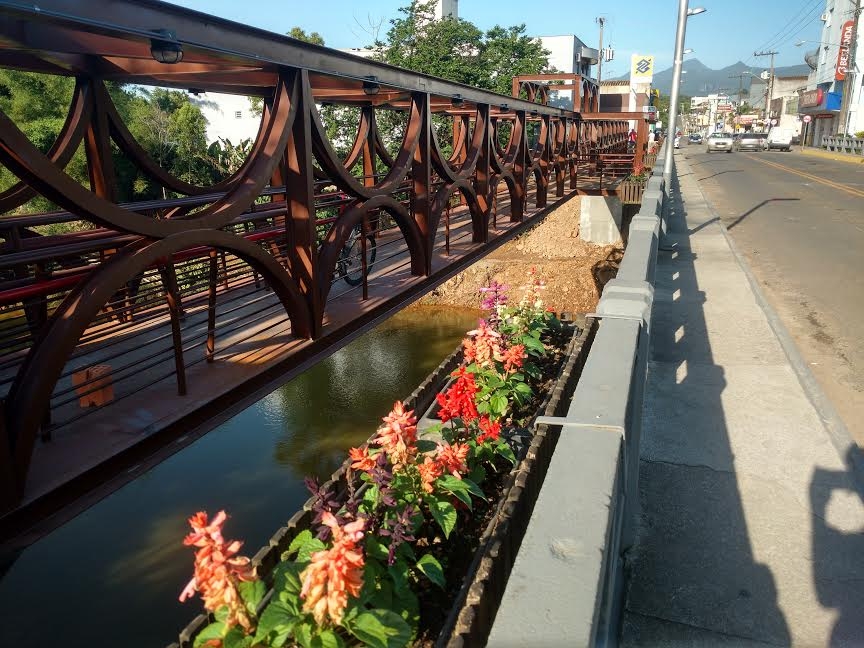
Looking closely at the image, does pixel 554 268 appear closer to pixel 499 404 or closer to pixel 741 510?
pixel 499 404

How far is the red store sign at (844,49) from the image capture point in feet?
162

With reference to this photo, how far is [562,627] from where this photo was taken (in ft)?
4.08

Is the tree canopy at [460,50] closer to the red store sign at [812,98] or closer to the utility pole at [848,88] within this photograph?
the utility pole at [848,88]

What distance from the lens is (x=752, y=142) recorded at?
5262cm

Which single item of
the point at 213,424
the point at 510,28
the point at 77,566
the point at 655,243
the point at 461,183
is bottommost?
the point at 77,566

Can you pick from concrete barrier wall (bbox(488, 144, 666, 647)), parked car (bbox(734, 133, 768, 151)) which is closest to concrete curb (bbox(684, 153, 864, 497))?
concrete barrier wall (bbox(488, 144, 666, 647))

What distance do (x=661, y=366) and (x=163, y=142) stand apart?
27.8 meters

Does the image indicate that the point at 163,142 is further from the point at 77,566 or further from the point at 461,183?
the point at 461,183

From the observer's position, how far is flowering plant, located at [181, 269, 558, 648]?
231cm

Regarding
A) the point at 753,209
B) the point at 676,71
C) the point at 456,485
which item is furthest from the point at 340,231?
the point at 753,209

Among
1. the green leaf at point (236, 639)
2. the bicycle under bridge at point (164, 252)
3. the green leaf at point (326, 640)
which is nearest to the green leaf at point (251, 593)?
the green leaf at point (236, 639)

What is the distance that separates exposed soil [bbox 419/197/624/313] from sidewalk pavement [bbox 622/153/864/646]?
17722 millimetres

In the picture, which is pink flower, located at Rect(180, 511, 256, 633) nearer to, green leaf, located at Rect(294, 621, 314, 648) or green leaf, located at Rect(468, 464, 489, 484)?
green leaf, located at Rect(294, 621, 314, 648)

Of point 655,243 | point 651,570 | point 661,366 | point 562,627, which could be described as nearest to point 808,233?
point 655,243
